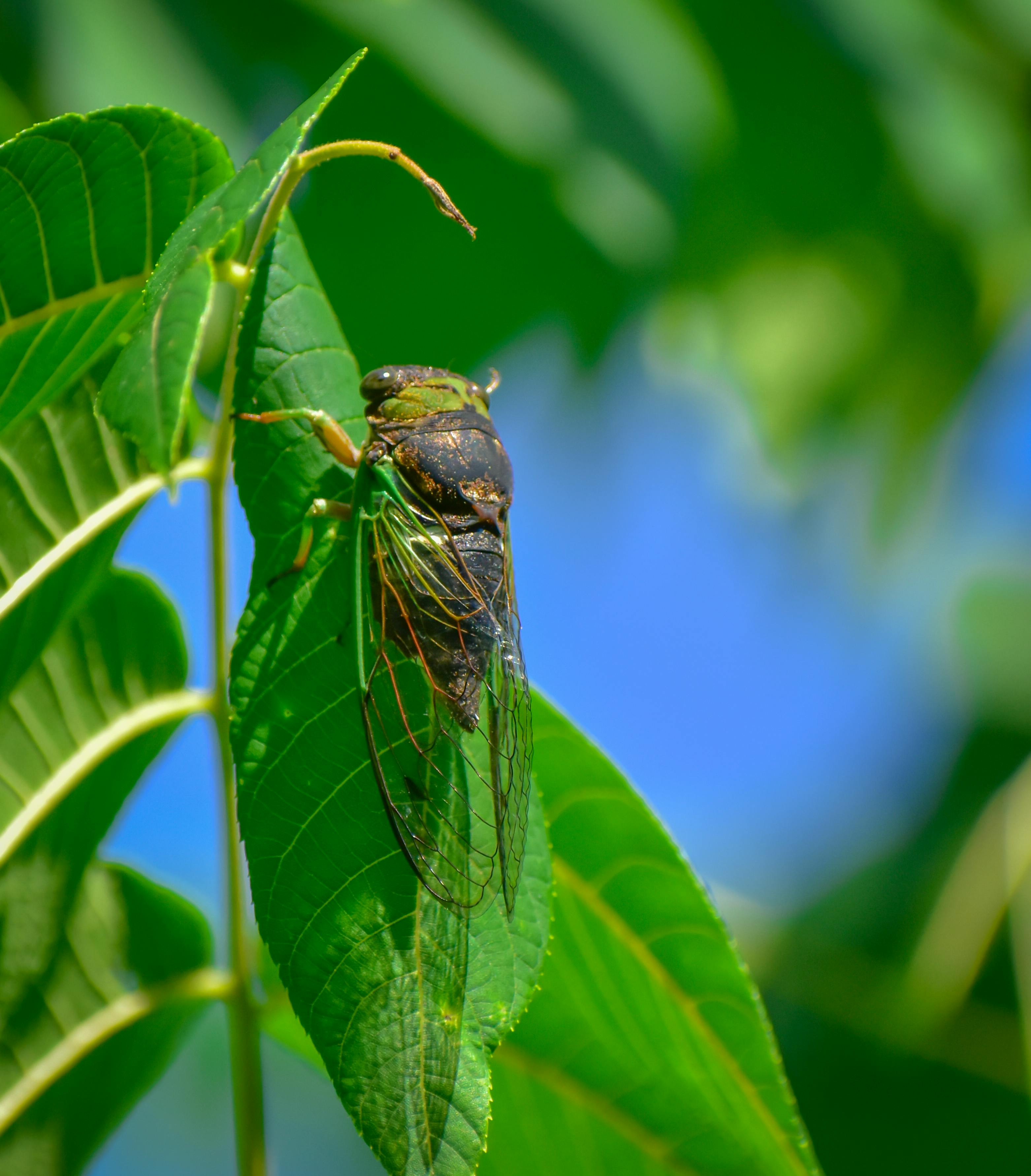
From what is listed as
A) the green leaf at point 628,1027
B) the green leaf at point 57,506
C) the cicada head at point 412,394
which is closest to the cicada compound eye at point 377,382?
the cicada head at point 412,394

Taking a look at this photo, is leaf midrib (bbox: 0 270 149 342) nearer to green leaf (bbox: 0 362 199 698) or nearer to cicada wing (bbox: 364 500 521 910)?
green leaf (bbox: 0 362 199 698)

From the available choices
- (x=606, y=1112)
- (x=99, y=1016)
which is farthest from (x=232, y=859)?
(x=606, y=1112)

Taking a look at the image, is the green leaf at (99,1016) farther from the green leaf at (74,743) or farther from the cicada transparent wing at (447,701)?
the cicada transparent wing at (447,701)

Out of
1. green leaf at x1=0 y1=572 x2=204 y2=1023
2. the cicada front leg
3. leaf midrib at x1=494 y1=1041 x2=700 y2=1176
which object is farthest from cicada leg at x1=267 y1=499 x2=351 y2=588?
leaf midrib at x1=494 y1=1041 x2=700 y2=1176

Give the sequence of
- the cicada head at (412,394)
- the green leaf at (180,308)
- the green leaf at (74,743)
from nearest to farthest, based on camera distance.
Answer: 1. the green leaf at (180,308)
2. the green leaf at (74,743)
3. the cicada head at (412,394)

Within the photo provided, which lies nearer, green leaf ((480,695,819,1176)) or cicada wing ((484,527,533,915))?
cicada wing ((484,527,533,915))

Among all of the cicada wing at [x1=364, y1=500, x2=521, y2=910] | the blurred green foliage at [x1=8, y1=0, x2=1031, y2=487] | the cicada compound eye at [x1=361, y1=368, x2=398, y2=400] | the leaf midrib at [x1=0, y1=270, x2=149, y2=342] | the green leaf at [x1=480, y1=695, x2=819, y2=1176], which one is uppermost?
the blurred green foliage at [x1=8, y1=0, x2=1031, y2=487]

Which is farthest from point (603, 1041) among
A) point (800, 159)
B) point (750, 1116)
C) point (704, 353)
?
point (800, 159)
